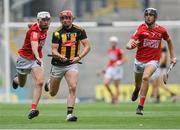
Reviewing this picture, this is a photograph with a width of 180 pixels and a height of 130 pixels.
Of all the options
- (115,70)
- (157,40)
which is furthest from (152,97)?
(157,40)

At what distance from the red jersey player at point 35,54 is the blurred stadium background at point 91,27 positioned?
13.3 metres

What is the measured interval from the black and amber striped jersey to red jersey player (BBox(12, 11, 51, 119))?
1.60 ft

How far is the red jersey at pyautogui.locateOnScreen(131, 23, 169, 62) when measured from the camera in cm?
1858

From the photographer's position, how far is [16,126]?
15359 millimetres

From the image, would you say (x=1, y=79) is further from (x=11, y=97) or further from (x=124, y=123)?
(x=124, y=123)

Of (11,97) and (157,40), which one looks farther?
(11,97)

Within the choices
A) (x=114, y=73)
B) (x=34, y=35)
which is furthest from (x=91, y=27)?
(x=34, y=35)

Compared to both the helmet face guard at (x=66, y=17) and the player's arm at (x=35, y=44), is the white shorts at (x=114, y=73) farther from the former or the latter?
the helmet face guard at (x=66, y=17)

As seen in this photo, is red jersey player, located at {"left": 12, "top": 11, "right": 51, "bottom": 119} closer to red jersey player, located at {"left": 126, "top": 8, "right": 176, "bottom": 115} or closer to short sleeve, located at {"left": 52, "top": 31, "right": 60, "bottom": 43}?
short sleeve, located at {"left": 52, "top": 31, "right": 60, "bottom": 43}

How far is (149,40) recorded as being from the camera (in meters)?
18.7

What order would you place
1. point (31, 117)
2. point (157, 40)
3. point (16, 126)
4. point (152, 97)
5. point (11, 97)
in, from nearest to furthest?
point (16, 126), point (31, 117), point (157, 40), point (152, 97), point (11, 97)

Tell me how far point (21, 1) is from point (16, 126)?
1894 cm

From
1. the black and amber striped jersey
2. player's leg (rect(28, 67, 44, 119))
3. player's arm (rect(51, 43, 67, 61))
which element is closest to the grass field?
player's leg (rect(28, 67, 44, 119))

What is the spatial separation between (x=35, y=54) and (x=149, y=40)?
2821 mm
